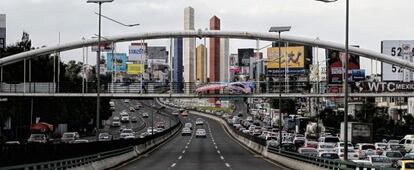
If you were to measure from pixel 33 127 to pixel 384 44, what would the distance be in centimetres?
4333

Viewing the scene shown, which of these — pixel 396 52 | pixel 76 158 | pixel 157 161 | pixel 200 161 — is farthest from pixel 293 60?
pixel 76 158

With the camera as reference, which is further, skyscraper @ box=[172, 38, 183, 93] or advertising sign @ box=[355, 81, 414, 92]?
skyscraper @ box=[172, 38, 183, 93]

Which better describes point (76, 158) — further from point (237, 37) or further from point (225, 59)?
point (225, 59)

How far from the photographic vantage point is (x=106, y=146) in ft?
146

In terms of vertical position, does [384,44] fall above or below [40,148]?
above

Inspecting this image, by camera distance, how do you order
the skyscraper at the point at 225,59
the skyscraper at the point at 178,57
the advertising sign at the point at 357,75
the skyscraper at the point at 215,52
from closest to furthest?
the advertising sign at the point at 357,75 < the skyscraper at the point at 178,57 < the skyscraper at the point at 225,59 < the skyscraper at the point at 215,52

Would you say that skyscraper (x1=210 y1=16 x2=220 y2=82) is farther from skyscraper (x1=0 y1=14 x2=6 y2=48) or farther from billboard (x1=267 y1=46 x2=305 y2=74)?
billboard (x1=267 y1=46 x2=305 y2=74)

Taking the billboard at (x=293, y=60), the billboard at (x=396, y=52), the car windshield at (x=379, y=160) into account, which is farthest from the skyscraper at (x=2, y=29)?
the car windshield at (x=379, y=160)

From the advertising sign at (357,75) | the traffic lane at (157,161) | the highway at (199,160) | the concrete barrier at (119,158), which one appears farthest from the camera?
the advertising sign at (357,75)

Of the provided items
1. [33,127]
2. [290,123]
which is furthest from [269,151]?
[290,123]

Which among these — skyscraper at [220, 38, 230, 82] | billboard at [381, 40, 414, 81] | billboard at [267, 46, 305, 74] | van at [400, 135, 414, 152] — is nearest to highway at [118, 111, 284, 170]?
van at [400, 135, 414, 152]

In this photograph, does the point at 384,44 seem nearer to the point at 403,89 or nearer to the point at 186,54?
the point at 403,89

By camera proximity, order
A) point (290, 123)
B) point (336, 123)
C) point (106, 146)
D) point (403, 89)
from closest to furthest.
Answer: point (106, 146) < point (403, 89) < point (336, 123) < point (290, 123)

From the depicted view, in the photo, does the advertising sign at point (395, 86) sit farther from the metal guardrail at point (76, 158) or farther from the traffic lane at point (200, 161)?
the metal guardrail at point (76, 158)
